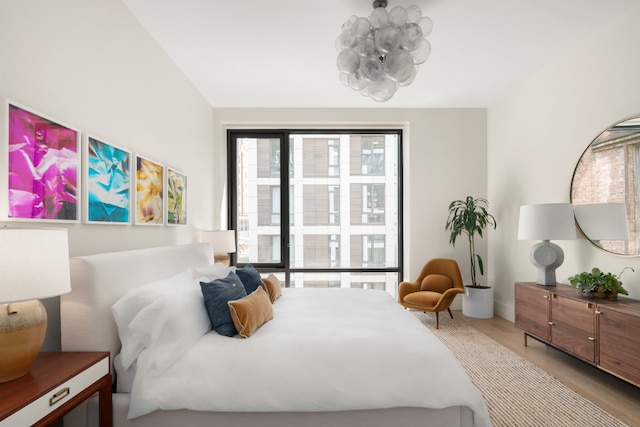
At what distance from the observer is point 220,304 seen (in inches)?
86.7

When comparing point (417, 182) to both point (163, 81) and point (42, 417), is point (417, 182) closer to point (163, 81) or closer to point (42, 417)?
point (163, 81)

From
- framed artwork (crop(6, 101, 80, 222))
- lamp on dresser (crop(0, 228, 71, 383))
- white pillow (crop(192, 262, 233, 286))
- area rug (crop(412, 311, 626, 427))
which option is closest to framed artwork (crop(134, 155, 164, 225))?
white pillow (crop(192, 262, 233, 286))

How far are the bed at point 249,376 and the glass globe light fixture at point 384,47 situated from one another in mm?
1727

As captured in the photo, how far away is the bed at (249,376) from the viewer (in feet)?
5.74

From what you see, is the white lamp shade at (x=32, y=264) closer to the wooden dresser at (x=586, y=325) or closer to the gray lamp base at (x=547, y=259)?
the wooden dresser at (x=586, y=325)

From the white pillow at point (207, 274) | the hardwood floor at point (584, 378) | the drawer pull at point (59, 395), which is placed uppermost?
the white pillow at point (207, 274)

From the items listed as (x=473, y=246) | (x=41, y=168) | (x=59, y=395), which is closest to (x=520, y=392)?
(x=473, y=246)

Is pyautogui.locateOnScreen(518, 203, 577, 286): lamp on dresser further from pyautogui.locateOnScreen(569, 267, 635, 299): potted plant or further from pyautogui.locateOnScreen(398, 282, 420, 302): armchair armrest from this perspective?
pyautogui.locateOnScreen(398, 282, 420, 302): armchair armrest

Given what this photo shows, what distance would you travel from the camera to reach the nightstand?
121 cm

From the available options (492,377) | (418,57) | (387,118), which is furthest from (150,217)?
(387,118)

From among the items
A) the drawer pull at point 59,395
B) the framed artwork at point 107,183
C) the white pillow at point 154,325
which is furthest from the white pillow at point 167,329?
the framed artwork at point 107,183

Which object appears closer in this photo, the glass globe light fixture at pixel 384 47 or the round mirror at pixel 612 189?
the glass globe light fixture at pixel 384 47

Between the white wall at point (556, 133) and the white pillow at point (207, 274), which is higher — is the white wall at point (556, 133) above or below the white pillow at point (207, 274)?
above

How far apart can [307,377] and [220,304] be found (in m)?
0.72
